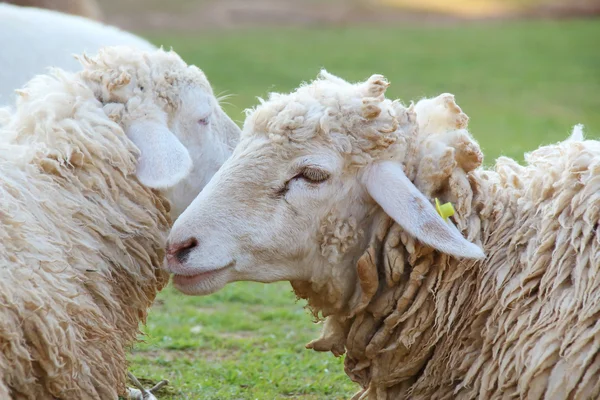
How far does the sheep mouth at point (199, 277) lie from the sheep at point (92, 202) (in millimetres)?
338

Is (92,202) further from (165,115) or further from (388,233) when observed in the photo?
(388,233)

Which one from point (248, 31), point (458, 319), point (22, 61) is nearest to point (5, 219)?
point (458, 319)

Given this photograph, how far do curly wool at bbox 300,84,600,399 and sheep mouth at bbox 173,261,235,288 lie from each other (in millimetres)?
322

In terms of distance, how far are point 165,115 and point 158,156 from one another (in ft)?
0.97

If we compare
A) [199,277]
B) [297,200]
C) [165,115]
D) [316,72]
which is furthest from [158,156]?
[316,72]

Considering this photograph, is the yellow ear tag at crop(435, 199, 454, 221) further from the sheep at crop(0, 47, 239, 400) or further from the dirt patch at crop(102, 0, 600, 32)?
the dirt patch at crop(102, 0, 600, 32)

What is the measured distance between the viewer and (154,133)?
4.02 m

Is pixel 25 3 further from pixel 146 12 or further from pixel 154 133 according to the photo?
pixel 146 12

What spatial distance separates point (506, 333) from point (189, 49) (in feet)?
57.2

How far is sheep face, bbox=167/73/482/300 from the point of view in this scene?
11.5 ft

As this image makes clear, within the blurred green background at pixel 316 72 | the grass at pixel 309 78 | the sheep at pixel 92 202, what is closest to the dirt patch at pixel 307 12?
the blurred green background at pixel 316 72

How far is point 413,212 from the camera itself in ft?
10.9

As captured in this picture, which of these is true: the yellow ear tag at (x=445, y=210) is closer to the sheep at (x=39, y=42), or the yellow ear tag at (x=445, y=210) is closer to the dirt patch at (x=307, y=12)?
the sheep at (x=39, y=42)

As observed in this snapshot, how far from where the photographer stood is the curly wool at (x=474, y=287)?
3279 millimetres
